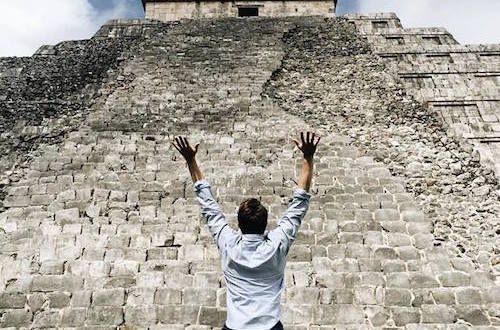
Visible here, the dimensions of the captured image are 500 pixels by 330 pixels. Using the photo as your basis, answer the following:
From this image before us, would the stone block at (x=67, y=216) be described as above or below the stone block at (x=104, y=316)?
above

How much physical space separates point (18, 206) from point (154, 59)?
3.89m

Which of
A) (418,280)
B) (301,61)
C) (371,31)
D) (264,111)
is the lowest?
(418,280)

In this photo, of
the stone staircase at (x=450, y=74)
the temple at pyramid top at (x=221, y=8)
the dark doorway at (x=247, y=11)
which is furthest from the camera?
the dark doorway at (x=247, y=11)

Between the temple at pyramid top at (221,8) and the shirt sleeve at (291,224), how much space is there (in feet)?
41.6

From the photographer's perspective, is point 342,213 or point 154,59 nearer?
point 342,213

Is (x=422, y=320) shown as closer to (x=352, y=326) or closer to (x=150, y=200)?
(x=352, y=326)

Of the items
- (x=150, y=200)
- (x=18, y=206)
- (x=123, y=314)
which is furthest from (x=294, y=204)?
(x=18, y=206)

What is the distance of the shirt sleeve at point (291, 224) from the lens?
2607 mm

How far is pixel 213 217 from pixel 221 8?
42.5 feet

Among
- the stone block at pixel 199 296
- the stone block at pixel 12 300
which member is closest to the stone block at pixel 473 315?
the stone block at pixel 199 296

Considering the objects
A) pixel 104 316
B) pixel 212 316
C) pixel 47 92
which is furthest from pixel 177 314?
pixel 47 92

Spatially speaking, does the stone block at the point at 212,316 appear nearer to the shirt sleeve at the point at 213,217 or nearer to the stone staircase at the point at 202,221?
the stone staircase at the point at 202,221

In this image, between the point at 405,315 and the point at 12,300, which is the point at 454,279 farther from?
the point at 12,300

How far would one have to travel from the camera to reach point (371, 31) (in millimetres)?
10086
